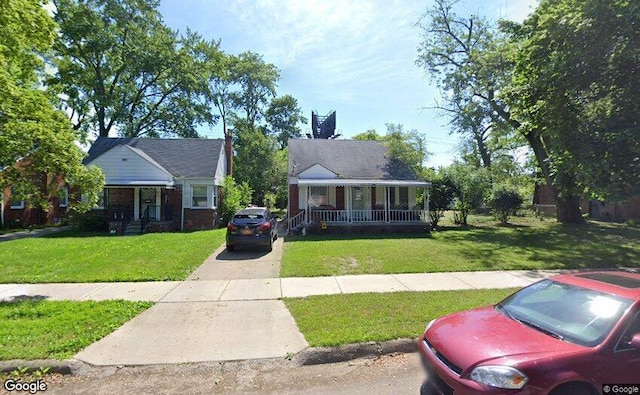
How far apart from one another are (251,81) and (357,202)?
34.2 metres

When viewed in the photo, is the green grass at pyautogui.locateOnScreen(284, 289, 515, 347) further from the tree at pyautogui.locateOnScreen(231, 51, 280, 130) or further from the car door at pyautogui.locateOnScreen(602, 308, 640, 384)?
the tree at pyautogui.locateOnScreen(231, 51, 280, 130)

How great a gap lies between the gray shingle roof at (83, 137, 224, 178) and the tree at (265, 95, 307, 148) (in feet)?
94.3

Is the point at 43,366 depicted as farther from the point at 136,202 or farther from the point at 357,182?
the point at 136,202

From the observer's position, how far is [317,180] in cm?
2019

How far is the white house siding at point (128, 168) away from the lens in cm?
2102

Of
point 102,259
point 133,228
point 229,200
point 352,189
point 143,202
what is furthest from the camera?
point 229,200

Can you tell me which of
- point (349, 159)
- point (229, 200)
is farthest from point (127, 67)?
point (349, 159)

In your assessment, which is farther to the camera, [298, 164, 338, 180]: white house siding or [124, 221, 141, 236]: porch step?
[298, 164, 338, 180]: white house siding

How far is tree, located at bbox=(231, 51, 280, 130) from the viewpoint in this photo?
48406 millimetres

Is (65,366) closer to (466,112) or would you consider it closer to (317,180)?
(317,180)

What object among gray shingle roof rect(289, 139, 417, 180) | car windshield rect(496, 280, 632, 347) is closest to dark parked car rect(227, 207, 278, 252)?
gray shingle roof rect(289, 139, 417, 180)

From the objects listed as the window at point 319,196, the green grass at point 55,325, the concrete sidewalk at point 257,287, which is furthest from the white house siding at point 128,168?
the green grass at point 55,325

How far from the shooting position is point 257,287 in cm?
839

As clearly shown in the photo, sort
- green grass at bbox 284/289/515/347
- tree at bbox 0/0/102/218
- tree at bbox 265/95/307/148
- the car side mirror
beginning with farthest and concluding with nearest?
tree at bbox 265/95/307/148, tree at bbox 0/0/102/218, green grass at bbox 284/289/515/347, the car side mirror
